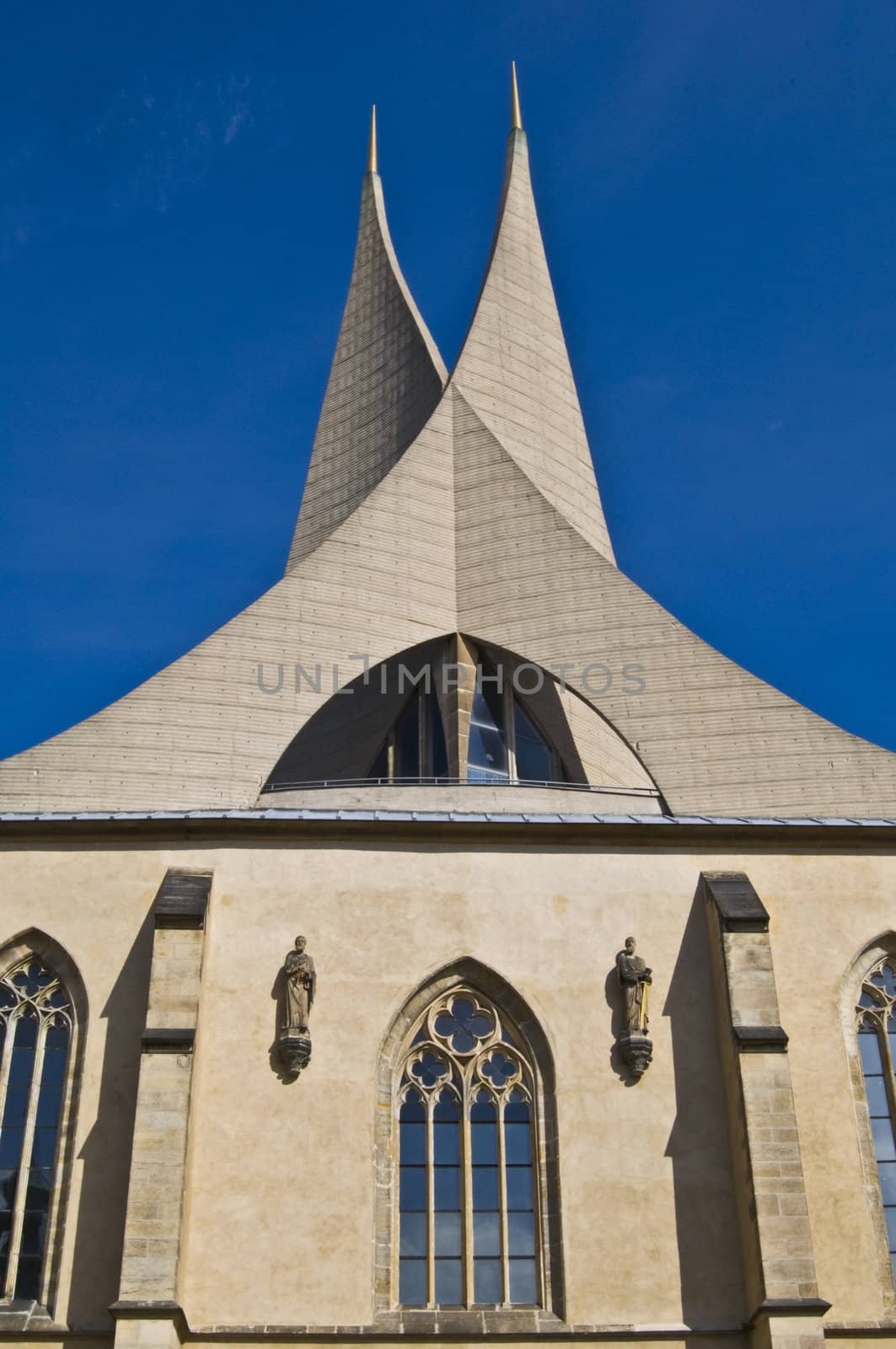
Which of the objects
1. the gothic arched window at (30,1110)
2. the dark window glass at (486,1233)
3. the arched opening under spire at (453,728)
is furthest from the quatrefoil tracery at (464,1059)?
the arched opening under spire at (453,728)

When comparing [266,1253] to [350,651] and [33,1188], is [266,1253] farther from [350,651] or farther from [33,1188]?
[350,651]

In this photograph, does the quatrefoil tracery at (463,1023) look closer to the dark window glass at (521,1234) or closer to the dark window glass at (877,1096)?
the dark window glass at (521,1234)

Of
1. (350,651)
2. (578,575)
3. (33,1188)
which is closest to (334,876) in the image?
(33,1188)

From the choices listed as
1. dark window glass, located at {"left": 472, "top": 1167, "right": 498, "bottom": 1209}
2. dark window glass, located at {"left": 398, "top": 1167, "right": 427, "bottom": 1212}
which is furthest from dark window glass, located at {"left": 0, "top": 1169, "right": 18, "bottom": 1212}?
dark window glass, located at {"left": 472, "top": 1167, "right": 498, "bottom": 1209}

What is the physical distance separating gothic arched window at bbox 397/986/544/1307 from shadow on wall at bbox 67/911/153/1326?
2.57m

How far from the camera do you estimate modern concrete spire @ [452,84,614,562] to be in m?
30.2

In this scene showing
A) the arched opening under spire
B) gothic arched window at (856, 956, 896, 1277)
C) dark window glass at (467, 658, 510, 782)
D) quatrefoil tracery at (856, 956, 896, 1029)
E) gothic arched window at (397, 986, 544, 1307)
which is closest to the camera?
gothic arched window at (397, 986, 544, 1307)

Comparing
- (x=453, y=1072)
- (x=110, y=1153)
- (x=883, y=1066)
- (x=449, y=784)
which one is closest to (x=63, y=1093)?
(x=110, y=1153)

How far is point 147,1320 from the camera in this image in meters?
14.4

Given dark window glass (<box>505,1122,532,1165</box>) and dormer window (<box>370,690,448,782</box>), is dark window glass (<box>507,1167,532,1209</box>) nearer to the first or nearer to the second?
dark window glass (<box>505,1122,532,1165</box>)

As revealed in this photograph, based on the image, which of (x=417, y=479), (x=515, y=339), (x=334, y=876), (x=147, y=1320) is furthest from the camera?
(x=515, y=339)

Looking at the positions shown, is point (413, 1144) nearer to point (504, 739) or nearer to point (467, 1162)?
point (467, 1162)

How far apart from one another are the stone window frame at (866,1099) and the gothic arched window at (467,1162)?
313cm

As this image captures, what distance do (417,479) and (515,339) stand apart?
603 cm
